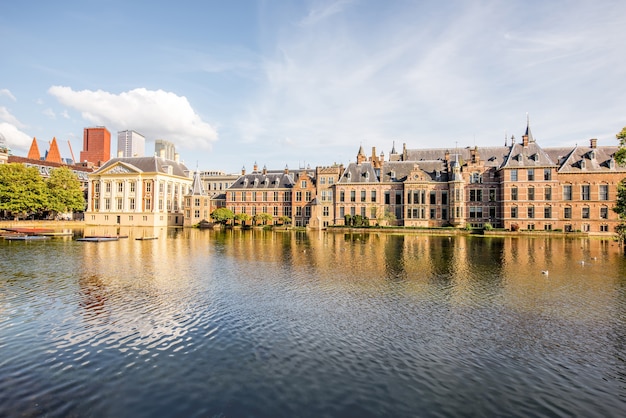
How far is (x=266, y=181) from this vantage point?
92188mm

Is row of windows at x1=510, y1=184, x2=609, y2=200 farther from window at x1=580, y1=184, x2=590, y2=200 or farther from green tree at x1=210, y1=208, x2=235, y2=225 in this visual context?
green tree at x1=210, y1=208, x2=235, y2=225

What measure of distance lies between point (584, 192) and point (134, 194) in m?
95.6

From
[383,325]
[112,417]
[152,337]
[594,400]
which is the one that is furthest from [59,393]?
[594,400]

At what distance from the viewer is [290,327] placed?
15.8 metres

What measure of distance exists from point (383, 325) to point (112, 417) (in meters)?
10.7

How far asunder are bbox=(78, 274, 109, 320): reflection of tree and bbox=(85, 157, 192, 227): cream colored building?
212 ft

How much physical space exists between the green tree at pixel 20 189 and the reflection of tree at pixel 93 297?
207 ft

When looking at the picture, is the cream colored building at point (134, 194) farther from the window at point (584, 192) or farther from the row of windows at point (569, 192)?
the window at point (584, 192)

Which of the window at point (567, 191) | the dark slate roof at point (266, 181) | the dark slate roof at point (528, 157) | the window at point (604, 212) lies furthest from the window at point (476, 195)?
the dark slate roof at point (266, 181)

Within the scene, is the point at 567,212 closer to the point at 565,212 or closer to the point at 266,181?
the point at 565,212

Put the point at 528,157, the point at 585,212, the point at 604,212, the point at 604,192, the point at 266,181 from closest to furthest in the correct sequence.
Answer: the point at 604,192, the point at 604,212, the point at 585,212, the point at 528,157, the point at 266,181

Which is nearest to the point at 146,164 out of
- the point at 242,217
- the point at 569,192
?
the point at 242,217

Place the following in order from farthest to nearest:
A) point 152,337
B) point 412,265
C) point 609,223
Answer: point 609,223 < point 412,265 < point 152,337

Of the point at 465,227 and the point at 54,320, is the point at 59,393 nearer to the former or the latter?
the point at 54,320
